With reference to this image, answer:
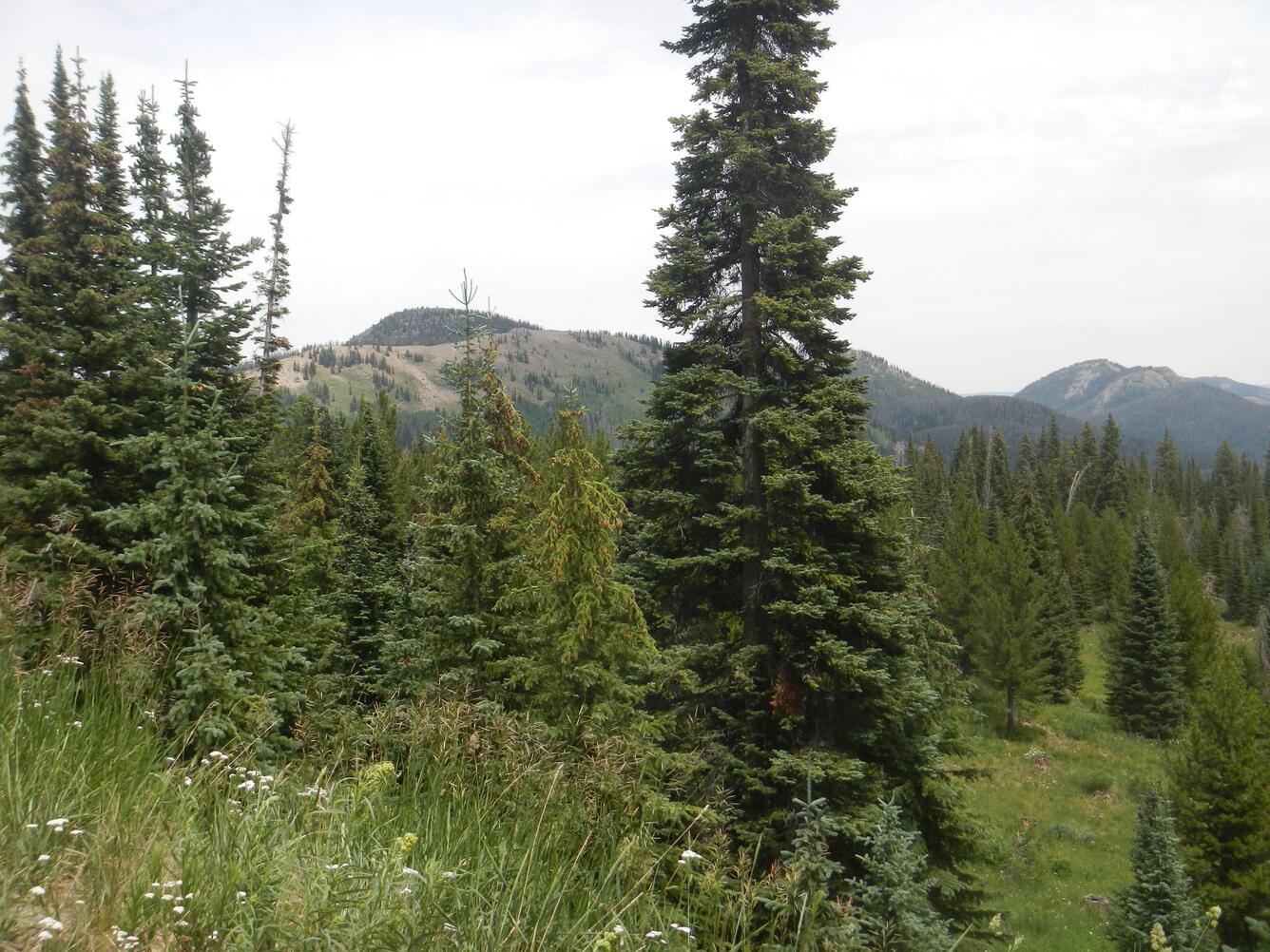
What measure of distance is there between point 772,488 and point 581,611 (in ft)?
11.3

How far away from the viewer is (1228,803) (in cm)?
1659

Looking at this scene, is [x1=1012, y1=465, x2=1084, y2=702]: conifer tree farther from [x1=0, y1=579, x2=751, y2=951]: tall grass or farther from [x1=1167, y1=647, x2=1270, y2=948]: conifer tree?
[x1=0, y1=579, x2=751, y2=951]: tall grass

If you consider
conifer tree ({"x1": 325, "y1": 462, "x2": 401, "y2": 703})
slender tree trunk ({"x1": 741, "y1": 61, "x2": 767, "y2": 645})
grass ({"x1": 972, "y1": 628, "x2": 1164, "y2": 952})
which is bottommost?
grass ({"x1": 972, "y1": 628, "x2": 1164, "y2": 952})

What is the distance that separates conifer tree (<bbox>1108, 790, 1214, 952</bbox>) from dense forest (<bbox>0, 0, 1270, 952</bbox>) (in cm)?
10

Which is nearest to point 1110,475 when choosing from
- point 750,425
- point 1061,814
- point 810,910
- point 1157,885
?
point 1061,814

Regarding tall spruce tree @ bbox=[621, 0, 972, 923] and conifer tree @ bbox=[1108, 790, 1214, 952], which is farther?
conifer tree @ bbox=[1108, 790, 1214, 952]

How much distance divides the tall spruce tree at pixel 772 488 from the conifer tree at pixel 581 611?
1.01m

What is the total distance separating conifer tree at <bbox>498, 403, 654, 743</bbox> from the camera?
32.3 ft

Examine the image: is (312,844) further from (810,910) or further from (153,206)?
(153,206)

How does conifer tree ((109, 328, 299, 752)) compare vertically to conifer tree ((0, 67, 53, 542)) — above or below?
below

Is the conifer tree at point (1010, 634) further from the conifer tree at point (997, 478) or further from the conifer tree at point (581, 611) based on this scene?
the conifer tree at point (997, 478)

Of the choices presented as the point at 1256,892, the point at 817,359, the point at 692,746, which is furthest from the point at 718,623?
the point at 1256,892

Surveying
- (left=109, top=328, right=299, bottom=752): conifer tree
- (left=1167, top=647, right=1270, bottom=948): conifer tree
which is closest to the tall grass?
(left=109, top=328, right=299, bottom=752): conifer tree

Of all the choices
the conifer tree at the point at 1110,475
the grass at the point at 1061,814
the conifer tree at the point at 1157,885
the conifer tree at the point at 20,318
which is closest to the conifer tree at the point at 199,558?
the conifer tree at the point at 20,318
